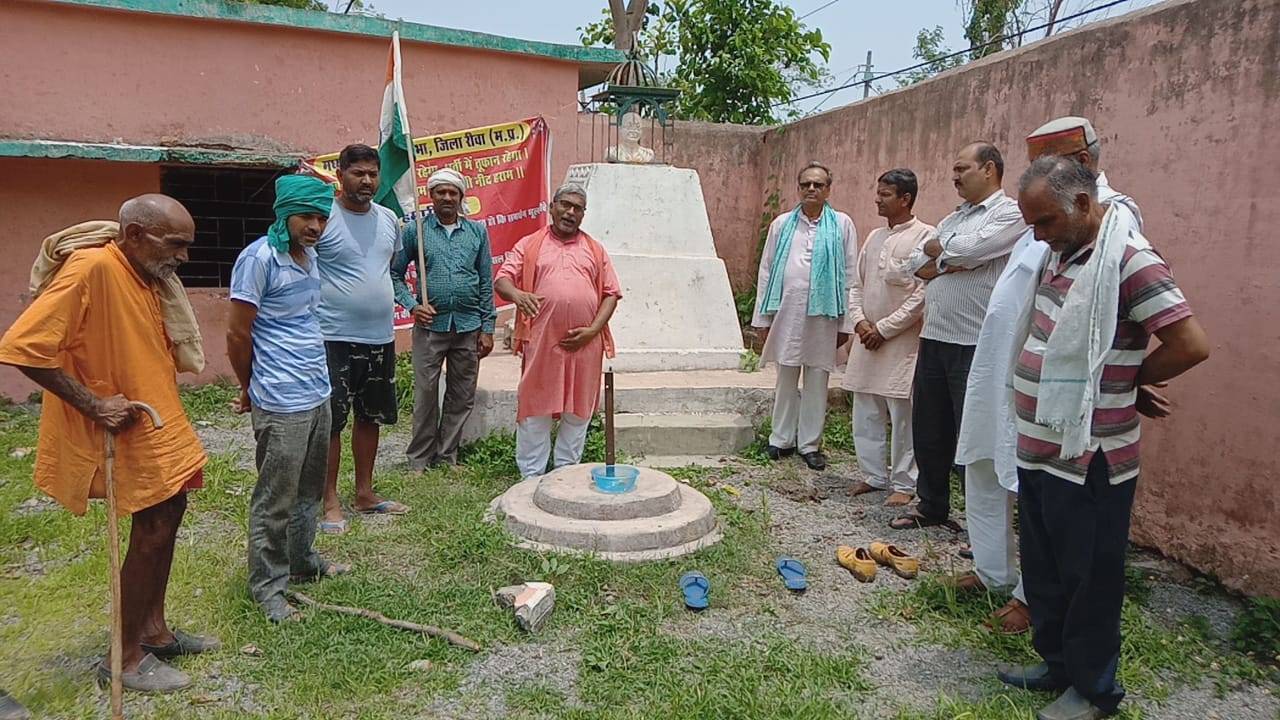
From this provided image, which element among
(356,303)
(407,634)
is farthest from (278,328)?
(407,634)

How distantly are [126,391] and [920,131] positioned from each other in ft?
19.3

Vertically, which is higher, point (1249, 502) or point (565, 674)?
point (1249, 502)

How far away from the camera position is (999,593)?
11.2 feet

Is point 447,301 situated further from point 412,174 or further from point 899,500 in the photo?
point 899,500

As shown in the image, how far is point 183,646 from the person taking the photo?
2.92 metres

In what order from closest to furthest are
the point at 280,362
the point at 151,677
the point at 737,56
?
the point at 151,677
the point at 280,362
the point at 737,56

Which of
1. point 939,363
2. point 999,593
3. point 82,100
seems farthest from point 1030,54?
point 82,100

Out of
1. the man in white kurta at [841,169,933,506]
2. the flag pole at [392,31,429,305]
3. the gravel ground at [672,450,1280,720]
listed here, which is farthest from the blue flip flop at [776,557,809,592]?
the flag pole at [392,31,429,305]

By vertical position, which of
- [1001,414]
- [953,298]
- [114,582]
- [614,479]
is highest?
[953,298]

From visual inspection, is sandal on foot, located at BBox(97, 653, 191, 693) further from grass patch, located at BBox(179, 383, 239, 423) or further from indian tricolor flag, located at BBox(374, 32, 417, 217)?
grass patch, located at BBox(179, 383, 239, 423)

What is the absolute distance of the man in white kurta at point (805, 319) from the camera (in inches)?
207

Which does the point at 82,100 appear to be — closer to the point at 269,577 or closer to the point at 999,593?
the point at 269,577

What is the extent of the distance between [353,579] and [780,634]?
183 centimetres

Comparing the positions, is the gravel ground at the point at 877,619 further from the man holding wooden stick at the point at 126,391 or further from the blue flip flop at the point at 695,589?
the man holding wooden stick at the point at 126,391
